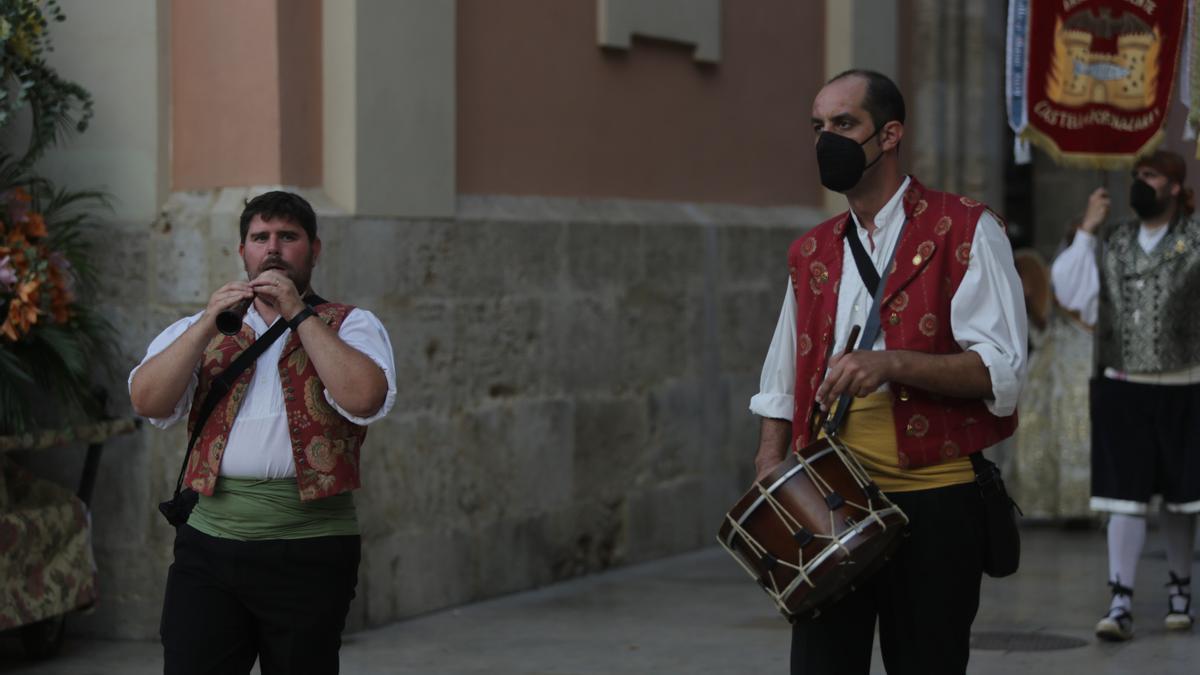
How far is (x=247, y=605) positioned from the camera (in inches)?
167

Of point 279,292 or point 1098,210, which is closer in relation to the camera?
point 279,292

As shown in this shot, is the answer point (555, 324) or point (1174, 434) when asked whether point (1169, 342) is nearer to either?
point (1174, 434)

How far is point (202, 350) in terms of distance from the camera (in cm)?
423

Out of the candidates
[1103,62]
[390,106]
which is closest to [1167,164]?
[1103,62]

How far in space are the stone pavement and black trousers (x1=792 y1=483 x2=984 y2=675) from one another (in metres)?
2.72

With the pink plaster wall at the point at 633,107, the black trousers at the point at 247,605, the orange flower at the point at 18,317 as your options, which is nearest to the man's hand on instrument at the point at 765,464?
the black trousers at the point at 247,605

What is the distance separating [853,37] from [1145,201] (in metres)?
4.03

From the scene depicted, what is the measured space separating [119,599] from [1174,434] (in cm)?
425

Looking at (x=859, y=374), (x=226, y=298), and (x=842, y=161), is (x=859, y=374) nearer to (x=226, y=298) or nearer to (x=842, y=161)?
(x=842, y=161)

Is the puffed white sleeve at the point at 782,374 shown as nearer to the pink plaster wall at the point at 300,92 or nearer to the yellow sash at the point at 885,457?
the yellow sash at the point at 885,457

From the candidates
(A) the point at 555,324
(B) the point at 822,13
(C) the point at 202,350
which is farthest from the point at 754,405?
(B) the point at 822,13

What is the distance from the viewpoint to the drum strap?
4102 mm

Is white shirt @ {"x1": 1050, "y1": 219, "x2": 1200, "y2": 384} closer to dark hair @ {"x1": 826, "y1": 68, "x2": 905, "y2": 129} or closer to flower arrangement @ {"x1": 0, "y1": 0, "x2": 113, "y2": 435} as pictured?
dark hair @ {"x1": 826, "y1": 68, "x2": 905, "y2": 129}

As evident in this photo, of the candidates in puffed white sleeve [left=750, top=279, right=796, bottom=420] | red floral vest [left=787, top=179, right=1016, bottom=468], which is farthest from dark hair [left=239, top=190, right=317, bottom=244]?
red floral vest [left=787, top=179, right=1016, bottom=468]
